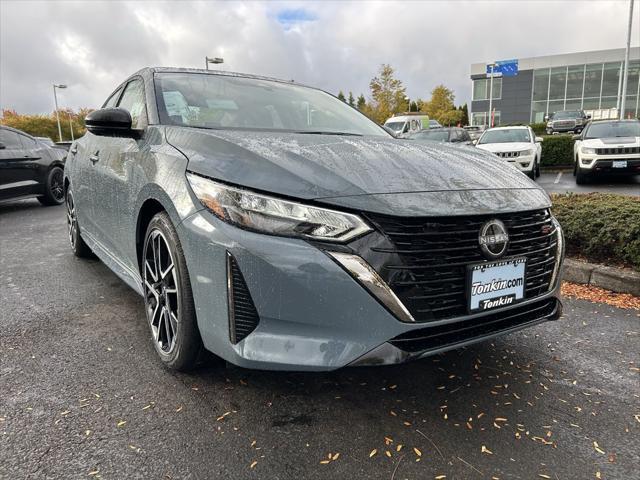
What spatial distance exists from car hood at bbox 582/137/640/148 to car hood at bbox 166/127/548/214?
9.65 m

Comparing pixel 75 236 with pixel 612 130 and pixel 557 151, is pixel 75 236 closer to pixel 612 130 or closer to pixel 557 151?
pixel 612 130

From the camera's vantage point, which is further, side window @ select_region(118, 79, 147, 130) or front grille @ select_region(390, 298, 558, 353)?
side window @ select_region(118, 79, 147, 130)

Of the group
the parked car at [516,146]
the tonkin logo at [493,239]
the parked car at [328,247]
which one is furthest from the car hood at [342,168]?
the parked car at [516,146]

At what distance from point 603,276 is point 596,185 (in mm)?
8855

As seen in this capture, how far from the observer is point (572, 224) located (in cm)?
436

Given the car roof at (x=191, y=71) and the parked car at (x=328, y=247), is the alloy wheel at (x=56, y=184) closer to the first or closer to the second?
the car roof at (x=191, y=71)

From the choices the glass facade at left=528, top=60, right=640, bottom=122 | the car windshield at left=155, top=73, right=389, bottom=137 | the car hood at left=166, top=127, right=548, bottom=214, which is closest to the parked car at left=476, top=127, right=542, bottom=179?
the car windshield at left=155, top=73, right=389, bottom=137

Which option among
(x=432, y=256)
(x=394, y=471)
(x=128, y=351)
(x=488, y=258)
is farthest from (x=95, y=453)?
(x=488, y=258)

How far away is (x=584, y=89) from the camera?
4381cm

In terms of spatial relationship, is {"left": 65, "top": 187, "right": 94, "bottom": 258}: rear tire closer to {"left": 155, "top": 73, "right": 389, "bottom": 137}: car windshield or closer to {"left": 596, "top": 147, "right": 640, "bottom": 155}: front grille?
{"left": 155, "top": 73, "right": 389, "bottom": 137}: car windshield

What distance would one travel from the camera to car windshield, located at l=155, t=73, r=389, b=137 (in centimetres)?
279

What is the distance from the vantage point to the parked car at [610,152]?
33.9 feet

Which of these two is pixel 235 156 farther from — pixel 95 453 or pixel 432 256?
pixel 95 453

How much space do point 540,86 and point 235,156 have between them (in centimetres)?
5112
